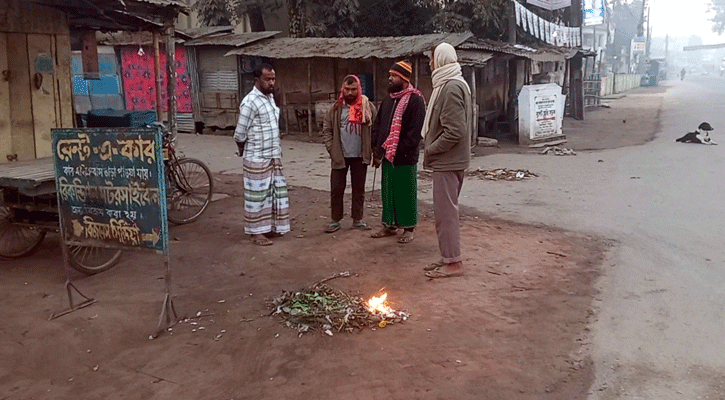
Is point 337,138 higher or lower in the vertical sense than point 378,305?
higher

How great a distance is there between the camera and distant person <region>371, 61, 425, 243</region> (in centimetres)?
622

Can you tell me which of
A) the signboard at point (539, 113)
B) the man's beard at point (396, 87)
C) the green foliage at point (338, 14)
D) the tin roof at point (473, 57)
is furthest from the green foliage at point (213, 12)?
the man's beard at point (396, 87)

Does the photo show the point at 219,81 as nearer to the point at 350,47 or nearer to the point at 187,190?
the point at 350,47

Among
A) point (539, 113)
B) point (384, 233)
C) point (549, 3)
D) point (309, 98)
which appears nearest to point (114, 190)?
point (384, 233)

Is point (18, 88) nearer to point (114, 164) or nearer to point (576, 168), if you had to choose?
point (114, 164)

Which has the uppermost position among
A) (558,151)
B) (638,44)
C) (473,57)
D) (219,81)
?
(638,44)

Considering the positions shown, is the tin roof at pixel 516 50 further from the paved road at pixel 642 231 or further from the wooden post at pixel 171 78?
the wooden post at pixel 171 78

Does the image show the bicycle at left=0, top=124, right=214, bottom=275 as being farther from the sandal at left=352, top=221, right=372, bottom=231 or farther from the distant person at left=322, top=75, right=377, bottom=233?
the sandal at left=352, top=221, right=372, bottom=231

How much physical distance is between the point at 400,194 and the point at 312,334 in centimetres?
249

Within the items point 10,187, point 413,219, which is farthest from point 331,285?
point 10,187

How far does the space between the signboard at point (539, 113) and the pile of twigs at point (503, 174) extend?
15.1ft

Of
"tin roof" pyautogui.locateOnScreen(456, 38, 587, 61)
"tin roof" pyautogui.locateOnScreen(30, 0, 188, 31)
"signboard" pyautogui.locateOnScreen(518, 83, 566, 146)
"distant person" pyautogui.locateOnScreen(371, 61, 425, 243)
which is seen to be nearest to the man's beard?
"distant person" pyautogui.locateOnScreen(371, 61, 425, 243)

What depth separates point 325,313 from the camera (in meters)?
4.52

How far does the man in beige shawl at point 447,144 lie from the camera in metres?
5.20
